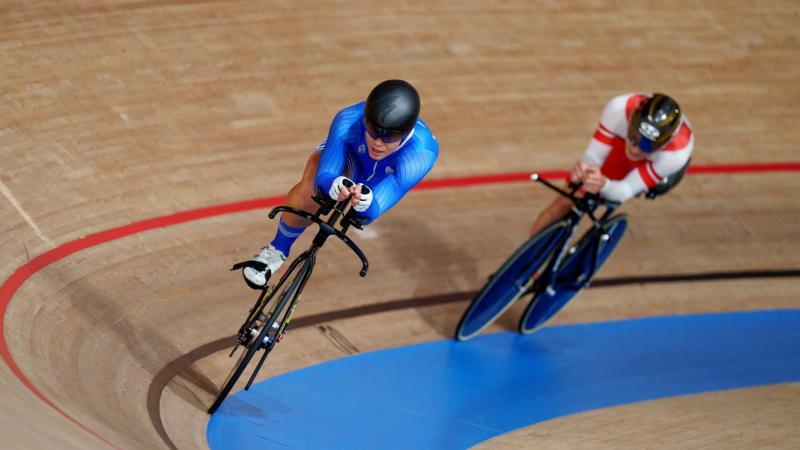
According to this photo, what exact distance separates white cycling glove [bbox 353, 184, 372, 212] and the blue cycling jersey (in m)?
0.07

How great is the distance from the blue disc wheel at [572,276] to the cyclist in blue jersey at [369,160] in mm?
1636

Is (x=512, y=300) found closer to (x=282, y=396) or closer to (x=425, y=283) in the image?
(x=425, y=283)

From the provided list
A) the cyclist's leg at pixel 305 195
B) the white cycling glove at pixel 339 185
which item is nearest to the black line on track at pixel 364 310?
the cyclist's leg at pixel 305 195

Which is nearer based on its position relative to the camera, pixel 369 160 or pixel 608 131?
pixel 369 160

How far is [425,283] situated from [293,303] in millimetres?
1730

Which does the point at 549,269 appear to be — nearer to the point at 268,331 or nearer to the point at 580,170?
the point at 580,170

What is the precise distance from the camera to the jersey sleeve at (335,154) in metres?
4.11

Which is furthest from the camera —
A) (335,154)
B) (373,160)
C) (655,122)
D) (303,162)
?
(303,162)

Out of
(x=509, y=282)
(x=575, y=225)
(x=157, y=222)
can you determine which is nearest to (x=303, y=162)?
(x=157, y=222)

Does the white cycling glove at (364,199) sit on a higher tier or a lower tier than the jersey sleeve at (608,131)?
higher

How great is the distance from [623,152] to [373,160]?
1.58 metres

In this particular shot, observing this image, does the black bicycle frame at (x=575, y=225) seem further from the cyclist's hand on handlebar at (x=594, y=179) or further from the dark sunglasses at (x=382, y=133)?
the dark sunglasses at (x=382, y=133)

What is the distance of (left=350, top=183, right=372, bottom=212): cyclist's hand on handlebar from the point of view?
3955 mm

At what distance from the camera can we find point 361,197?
3969mm
